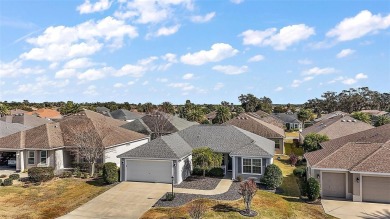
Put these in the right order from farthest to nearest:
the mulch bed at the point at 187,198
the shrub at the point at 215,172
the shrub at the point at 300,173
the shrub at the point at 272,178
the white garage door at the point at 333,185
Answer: the shrub at the point at 300,173
the shrub at the point at 215,172
the shrub at the point at 272,178
the white garage door at the point at 333,185
the mulch bed at the point at 187,198

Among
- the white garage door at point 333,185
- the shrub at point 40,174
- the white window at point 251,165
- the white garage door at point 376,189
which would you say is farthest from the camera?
the shrub at point 40,174

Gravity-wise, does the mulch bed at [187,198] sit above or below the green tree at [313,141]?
below

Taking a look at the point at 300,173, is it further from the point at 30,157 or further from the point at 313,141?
the point at 30,157

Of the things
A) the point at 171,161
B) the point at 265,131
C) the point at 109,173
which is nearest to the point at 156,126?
the point at 265,131

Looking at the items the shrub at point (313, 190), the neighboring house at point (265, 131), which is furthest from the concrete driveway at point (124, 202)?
the neighboring house at point (265, 131)

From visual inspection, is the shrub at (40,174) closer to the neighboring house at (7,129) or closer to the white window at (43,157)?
the white window at (43,157)

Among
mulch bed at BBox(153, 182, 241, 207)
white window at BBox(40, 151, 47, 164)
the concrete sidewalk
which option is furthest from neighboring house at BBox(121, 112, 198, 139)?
mulch bed at BBox(153, 182, 241, 207)

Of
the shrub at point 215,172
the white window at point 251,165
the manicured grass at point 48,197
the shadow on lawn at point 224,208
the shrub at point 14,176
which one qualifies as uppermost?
the white window at point 251,165
